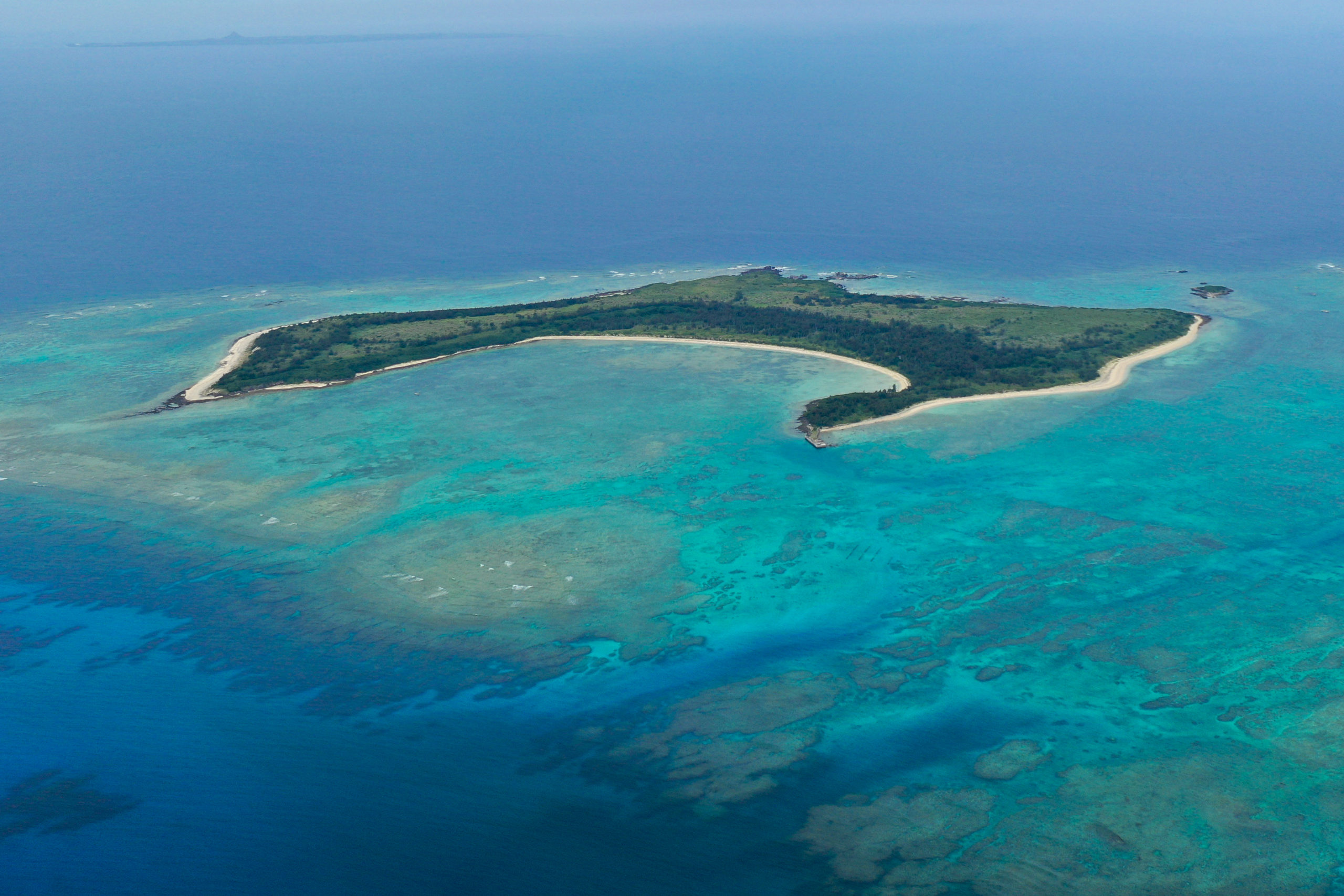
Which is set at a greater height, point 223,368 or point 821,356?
point 223,368

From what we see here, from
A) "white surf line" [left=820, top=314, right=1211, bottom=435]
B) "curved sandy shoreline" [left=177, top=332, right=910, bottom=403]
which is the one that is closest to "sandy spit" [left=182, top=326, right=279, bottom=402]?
"curved sandy shoreline" [left=177, top=332, right=910, bottom=403]

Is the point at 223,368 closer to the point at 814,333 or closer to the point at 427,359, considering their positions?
the point at 427,359

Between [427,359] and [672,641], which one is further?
[427,359]

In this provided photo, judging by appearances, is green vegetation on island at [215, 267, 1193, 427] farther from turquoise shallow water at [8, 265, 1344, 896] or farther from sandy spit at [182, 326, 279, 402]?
turquoise shallow water at [8, 265, 1344, 896]

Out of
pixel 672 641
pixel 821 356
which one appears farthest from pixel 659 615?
pixel 821 356

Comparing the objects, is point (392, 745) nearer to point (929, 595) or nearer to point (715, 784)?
point (715, 784)

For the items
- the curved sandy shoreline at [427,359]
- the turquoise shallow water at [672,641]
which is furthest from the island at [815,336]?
the turquoise shallow water at [672,641]

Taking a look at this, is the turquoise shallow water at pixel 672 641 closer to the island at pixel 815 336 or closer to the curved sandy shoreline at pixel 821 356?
→ the curved sandy shoreline at pixel 821 356

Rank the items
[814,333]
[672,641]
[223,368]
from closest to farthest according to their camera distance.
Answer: [672,641]
[223,368]
[814,333]
